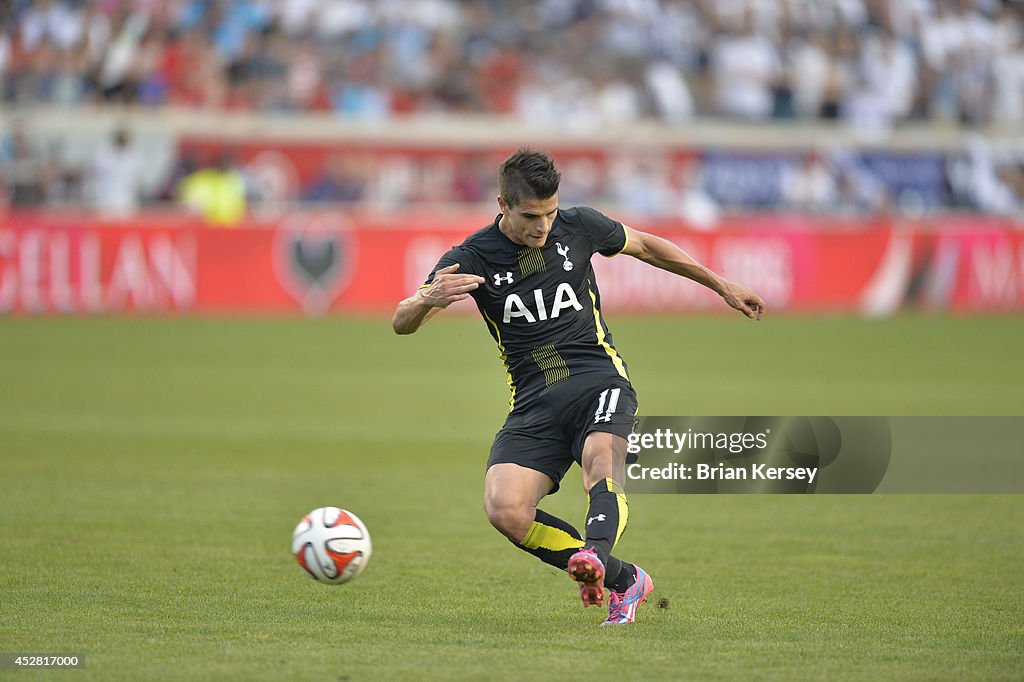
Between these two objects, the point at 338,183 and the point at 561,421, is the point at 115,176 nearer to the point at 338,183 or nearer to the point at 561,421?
the point at 338,183

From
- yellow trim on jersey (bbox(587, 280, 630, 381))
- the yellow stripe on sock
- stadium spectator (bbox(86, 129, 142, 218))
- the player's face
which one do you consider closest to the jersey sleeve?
yellow trim on jersey (bbox(587, 280, 630, 381))

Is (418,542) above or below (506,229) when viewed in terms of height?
below

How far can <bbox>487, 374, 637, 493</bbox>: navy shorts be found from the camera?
696 centimetres

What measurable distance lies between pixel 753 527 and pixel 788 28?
25232 millimetres

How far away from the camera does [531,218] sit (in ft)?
22.1

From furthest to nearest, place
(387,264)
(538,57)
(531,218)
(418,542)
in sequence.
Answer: (538,57), (387,264), (418,542), (531,218)

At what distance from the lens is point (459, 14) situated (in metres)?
32.2

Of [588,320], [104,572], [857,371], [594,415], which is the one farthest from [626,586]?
[857,371]

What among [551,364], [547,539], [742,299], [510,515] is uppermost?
[742,299]

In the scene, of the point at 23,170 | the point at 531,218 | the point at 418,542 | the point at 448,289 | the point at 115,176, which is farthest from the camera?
the point at 115,176

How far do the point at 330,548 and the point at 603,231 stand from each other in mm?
1972

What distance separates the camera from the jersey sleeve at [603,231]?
721cm

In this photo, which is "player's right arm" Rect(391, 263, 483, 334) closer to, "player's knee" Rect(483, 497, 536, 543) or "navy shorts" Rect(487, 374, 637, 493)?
"navy shorts" Rect(487, 374, 637, 493)

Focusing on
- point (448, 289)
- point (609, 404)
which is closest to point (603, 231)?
point (609, 404)
